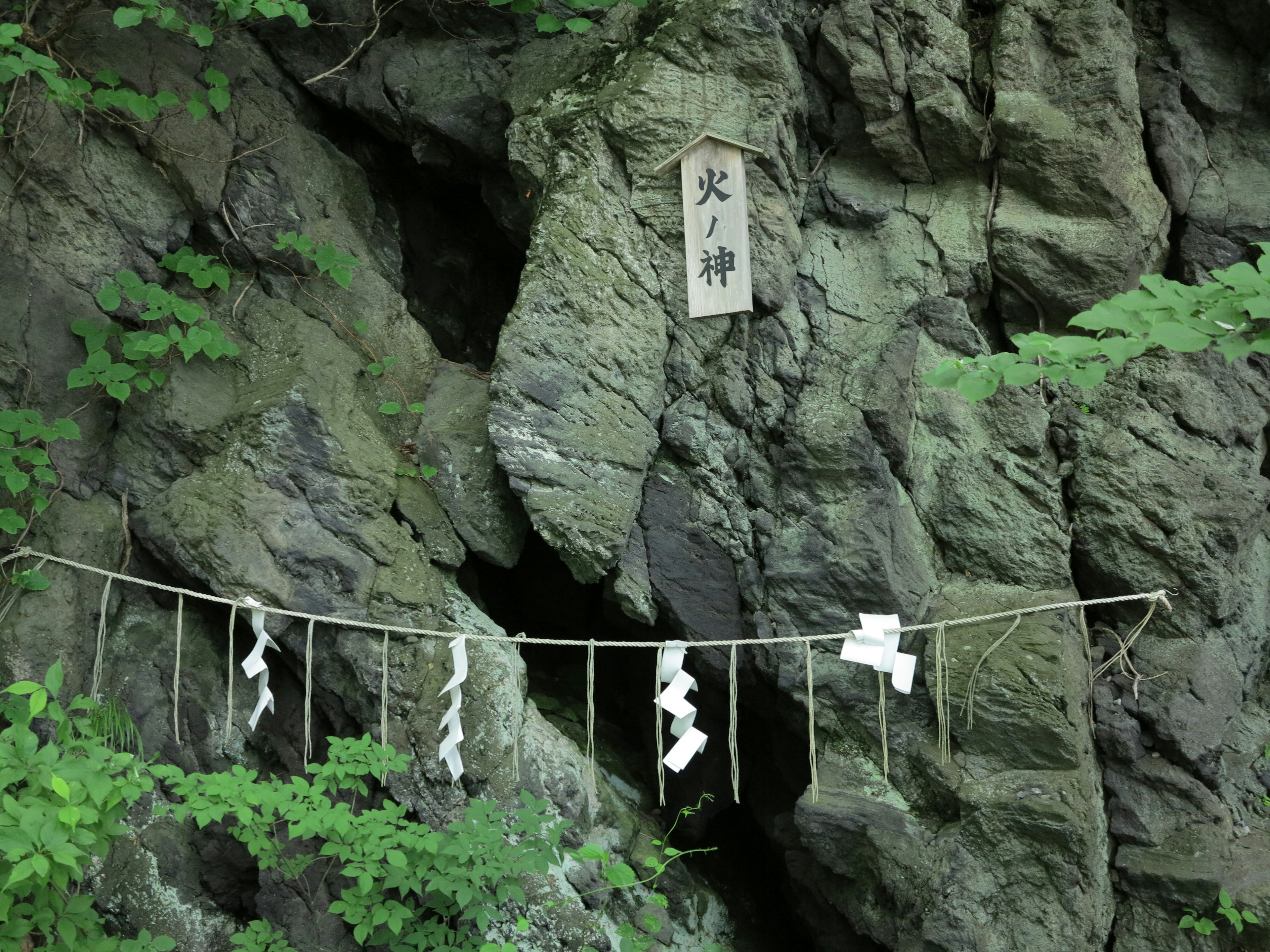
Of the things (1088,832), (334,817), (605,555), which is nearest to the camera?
(334,817)

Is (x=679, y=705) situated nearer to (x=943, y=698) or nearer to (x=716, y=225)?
(x=943, y=698)

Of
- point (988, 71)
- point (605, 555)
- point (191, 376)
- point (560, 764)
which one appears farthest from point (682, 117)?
point (560, 764)

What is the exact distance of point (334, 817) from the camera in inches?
168

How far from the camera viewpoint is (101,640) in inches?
194

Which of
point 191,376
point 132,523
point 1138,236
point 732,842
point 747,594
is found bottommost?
point 732,842

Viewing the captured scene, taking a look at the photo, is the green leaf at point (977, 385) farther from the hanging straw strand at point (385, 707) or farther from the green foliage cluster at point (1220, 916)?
the green foliage cluster at point (1220, 916)

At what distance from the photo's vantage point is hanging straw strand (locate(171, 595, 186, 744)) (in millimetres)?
4801

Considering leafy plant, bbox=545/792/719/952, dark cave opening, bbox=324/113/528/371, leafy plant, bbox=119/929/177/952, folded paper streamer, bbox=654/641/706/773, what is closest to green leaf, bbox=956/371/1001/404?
folded paper streamer, bbox=654/641/706/773

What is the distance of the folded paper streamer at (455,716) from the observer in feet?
15.6

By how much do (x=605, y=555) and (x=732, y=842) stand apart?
8.00 ft

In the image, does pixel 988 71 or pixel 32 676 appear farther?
pixel 988 71

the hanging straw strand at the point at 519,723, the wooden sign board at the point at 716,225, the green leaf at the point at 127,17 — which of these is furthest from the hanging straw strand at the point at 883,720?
the green leaf at the point at 127,17

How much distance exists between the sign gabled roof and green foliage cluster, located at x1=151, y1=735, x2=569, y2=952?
11.4ft

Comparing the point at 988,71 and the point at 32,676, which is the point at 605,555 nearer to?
the point at 32,676
